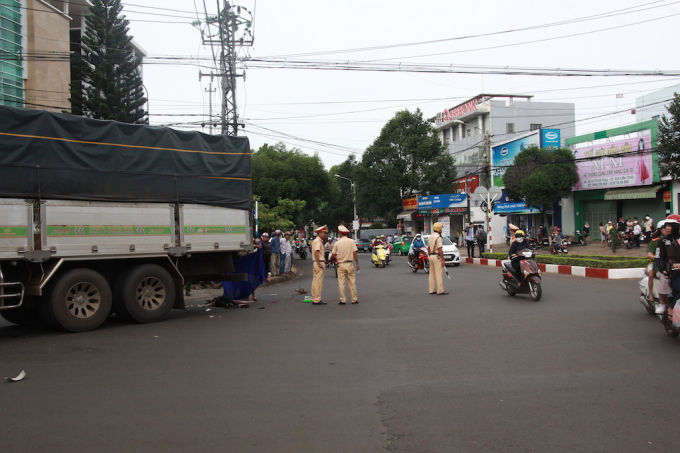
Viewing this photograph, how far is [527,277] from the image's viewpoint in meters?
11.9

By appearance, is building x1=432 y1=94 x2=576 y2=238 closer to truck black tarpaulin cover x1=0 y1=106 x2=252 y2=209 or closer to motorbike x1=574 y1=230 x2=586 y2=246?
motorbike x1=574 y1=230 x2=586 y2=246

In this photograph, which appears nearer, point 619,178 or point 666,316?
point 666,316

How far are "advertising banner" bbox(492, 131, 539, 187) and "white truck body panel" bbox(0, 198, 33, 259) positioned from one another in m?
36.9

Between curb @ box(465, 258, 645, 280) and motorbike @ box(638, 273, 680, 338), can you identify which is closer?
motorbike @ box(638, 273, 680, 338)

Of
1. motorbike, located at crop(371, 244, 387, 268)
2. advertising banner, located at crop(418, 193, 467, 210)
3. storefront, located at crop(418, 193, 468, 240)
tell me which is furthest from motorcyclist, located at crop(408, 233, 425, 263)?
advertising banner, located at crop(418, 193, 467, 210)

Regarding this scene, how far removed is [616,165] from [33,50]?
35520 mm

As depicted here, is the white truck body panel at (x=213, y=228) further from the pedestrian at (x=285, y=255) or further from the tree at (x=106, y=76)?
the tree at (x=106, y=76)

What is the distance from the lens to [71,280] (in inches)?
348

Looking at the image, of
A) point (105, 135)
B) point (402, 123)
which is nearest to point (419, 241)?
point (105, 135)

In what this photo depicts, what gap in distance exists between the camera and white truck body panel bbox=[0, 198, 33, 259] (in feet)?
26.9

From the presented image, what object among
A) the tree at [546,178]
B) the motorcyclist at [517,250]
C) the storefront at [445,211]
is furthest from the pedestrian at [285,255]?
the storefront at [445,211]

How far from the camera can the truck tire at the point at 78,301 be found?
28.5 ft

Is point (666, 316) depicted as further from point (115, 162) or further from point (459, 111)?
point (459, 111)

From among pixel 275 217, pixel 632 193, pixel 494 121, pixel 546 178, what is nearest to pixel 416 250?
pixel 275 217
